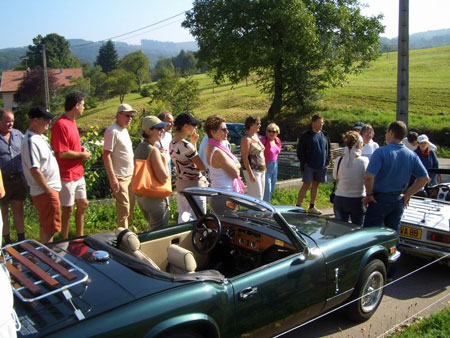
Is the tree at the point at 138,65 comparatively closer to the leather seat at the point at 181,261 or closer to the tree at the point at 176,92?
the tree at the point at 176,92

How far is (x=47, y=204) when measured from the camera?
4977 mm

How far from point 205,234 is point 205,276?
101cm

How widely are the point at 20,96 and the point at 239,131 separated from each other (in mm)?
50804

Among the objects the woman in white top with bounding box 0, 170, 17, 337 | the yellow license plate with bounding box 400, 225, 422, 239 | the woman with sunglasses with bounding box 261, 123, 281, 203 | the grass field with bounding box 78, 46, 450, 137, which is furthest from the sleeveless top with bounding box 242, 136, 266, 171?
the grass field with bounding box 78, 46, 450, 137

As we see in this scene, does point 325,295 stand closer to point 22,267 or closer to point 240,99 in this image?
point 22,267

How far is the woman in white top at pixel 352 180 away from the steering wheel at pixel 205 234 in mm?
2239

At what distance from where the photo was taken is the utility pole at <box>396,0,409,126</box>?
931 centimetres

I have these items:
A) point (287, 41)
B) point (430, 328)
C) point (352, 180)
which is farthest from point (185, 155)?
point (287, 41)

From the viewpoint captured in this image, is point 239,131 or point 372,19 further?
point 372,19

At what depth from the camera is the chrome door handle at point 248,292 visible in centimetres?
316

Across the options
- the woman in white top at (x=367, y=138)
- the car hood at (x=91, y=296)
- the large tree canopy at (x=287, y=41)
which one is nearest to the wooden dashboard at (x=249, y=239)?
the car hood at (x=91, y=296)

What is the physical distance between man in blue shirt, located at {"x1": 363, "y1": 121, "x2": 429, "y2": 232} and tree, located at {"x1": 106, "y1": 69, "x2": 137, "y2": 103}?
189 ft

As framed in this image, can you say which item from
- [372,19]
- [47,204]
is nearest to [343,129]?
[372,19]

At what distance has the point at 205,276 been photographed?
3111mm
